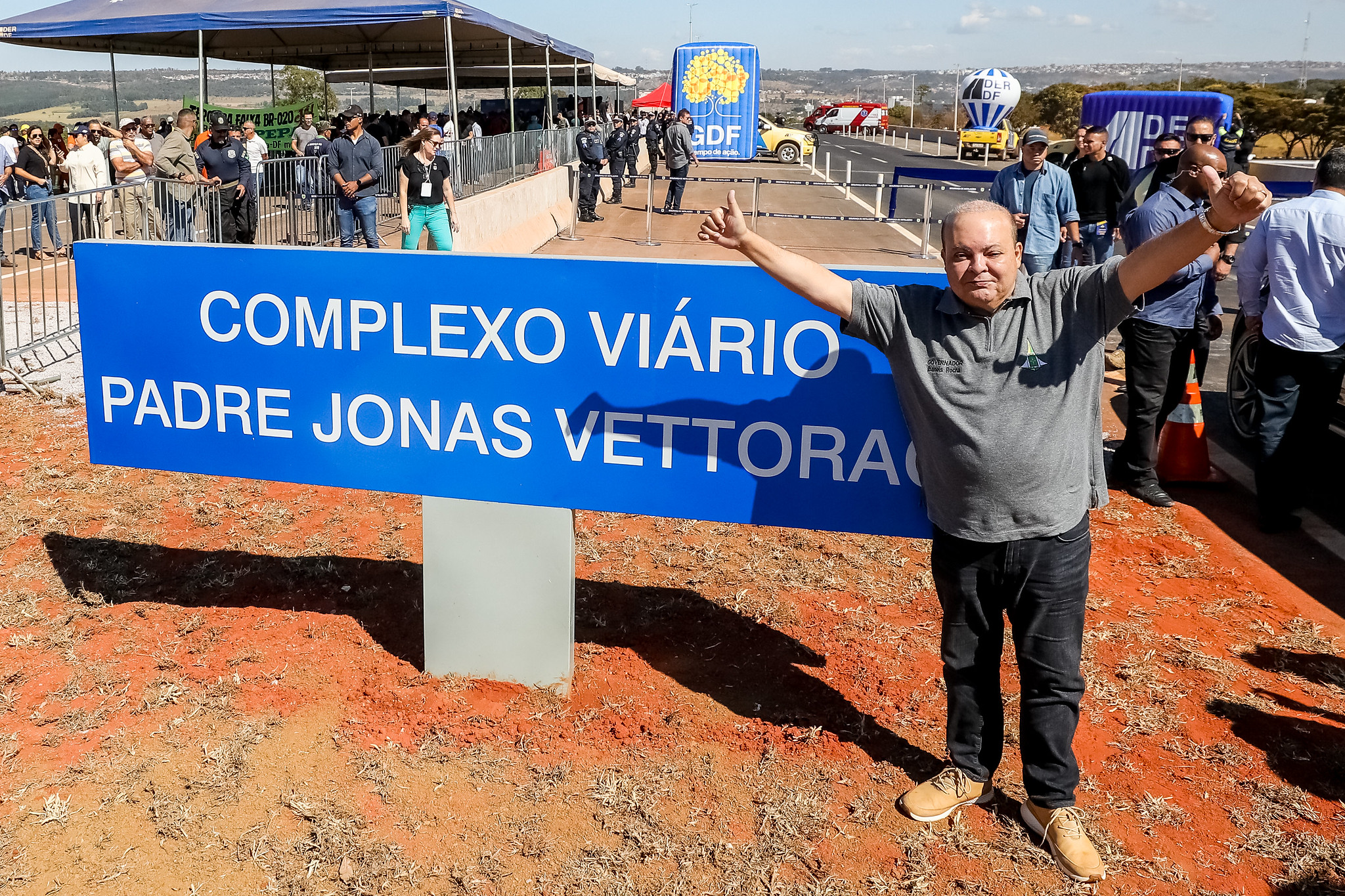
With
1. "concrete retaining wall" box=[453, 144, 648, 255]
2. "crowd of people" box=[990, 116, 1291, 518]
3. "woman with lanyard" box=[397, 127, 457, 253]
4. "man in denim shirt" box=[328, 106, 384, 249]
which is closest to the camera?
"crowd of people" box=[990, 116, 1291, 518]

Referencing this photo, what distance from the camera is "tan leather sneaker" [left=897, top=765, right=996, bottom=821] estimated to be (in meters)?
3.38

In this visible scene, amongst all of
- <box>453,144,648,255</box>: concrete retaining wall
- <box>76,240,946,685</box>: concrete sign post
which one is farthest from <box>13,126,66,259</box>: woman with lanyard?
<box>76,240,946,685</box>: concrete sign post

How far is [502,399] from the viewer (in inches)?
153

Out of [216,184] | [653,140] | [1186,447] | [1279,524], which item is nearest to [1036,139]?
[1186,447]

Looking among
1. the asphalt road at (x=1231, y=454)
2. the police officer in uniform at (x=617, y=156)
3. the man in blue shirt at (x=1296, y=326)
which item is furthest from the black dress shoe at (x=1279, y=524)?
the police officer in uniform at (x=617, y=156)

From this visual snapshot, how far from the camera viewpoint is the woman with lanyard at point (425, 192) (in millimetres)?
11531

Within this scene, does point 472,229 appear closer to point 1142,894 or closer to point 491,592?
point 491,592

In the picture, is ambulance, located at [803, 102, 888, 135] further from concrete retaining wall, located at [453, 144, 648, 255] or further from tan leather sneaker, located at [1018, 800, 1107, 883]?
tan leather sneaker, located at [1018, 800, 1107, 883]

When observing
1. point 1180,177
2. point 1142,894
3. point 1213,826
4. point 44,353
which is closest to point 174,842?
point 1142,894

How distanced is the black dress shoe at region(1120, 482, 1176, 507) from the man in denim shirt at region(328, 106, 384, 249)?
391 inches

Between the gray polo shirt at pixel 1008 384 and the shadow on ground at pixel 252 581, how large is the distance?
2.46 m

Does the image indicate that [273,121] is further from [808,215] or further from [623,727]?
[623,727]

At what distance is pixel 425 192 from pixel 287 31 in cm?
1280

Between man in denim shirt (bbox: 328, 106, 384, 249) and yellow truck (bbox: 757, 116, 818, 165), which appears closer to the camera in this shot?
man in denim shirt (bbox: 328, 106, 384, 249)
